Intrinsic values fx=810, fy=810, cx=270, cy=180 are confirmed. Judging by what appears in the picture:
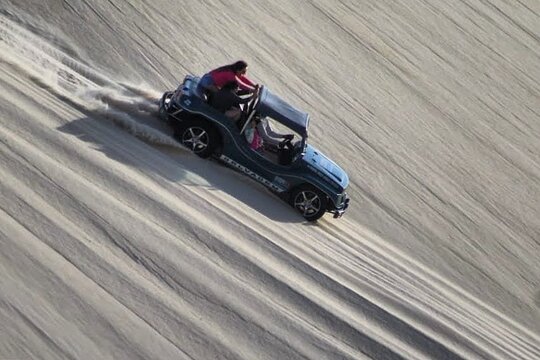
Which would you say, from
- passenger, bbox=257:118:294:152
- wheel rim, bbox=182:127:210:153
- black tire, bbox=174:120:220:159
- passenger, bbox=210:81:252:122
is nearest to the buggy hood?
passenger, bbox=210:81:252:122

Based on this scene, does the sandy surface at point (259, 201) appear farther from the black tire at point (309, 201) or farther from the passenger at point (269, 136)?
the passenger at point (269, 136)

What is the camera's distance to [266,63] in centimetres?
1591

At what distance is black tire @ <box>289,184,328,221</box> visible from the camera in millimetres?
11711

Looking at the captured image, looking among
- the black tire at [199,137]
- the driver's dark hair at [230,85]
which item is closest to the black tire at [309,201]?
the black tire at [199,137]

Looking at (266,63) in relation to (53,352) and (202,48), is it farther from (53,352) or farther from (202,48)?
(53,352)

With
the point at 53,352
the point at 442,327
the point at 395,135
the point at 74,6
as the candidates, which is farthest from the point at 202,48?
the point at 53,352

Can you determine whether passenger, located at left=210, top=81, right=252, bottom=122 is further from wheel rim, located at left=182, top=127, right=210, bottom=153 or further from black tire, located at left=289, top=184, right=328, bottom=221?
black tire, located at left=289, top=184, right=328, bottom=221

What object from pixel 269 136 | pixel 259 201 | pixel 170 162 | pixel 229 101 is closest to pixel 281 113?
pixel 269 136

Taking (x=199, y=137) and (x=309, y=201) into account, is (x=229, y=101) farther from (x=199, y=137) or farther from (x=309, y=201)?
(x=309, y=201)

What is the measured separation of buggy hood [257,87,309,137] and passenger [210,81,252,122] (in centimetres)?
22

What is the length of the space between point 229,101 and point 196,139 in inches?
28.9

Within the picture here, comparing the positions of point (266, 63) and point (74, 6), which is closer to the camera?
point (74, 6)

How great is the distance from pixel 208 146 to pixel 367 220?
325cm

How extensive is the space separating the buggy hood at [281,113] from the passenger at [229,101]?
22 cm
